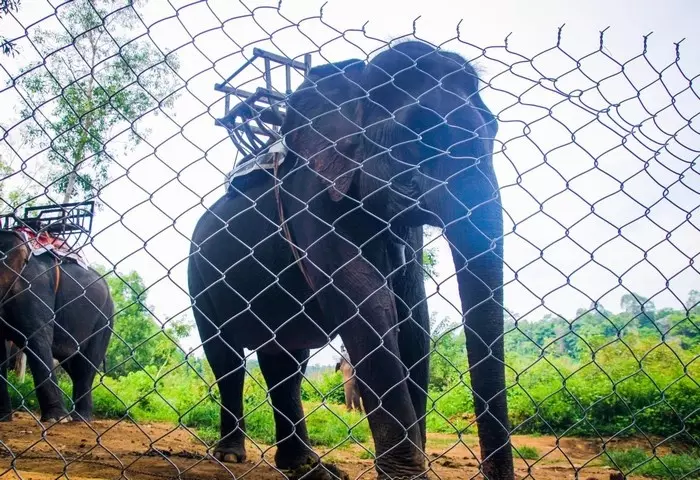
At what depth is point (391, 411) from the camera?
11.0ft

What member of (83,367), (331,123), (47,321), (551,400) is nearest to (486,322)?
(331,123)

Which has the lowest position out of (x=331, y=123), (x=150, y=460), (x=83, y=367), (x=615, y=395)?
(x=150, y=460)

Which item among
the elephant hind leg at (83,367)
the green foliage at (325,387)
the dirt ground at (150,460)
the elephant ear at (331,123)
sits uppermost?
the elephant ear at (331,123)

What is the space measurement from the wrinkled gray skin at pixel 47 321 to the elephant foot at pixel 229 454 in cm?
123

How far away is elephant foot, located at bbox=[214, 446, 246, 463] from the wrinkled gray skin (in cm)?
123

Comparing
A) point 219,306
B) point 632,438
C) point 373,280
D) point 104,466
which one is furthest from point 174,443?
point 632,438

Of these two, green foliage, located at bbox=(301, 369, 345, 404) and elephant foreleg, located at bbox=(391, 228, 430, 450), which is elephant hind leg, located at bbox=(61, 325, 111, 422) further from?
elephant foreleg, located at bbox=(391, 228, 430, 450)

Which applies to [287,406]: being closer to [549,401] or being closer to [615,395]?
[615,395]

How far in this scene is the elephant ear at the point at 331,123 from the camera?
13.0ft

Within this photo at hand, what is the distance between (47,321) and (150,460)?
3.37 meters

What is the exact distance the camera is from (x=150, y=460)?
5.08 m

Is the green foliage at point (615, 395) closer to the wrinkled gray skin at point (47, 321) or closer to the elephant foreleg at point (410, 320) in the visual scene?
the elephant foreleg at point (410, 320)

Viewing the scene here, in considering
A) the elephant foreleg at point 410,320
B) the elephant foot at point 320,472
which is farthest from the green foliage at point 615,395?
the elephant foot at point 320,472

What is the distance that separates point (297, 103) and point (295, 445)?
9.30 ft
